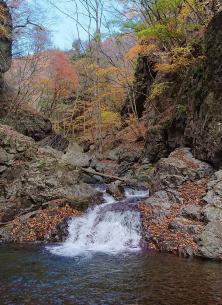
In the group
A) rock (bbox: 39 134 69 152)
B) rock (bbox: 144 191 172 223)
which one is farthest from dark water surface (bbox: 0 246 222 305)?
rock (bbox: 39 134 69 152)

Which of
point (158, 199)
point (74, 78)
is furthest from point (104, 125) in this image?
point (158, 199)

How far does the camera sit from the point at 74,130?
3884 centimetres

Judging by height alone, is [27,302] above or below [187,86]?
below

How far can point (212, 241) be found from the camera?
1077 cm

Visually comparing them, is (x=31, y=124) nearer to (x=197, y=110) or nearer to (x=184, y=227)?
(x=197, y=110)

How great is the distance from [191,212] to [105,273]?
442cm

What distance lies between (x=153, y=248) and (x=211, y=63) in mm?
9140

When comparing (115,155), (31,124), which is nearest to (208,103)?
(115,155)

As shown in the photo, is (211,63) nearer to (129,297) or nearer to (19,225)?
(19,225)

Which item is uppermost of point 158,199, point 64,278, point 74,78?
point 74,78

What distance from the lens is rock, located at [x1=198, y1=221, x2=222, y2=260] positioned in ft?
34.2

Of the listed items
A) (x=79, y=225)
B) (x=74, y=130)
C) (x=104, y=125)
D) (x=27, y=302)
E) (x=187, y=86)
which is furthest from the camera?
(x=74, y=130)

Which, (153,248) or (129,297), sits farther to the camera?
(153,248)

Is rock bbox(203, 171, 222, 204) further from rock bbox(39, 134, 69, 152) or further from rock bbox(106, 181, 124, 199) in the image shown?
rock bbox(39, 134, 69, 152)
